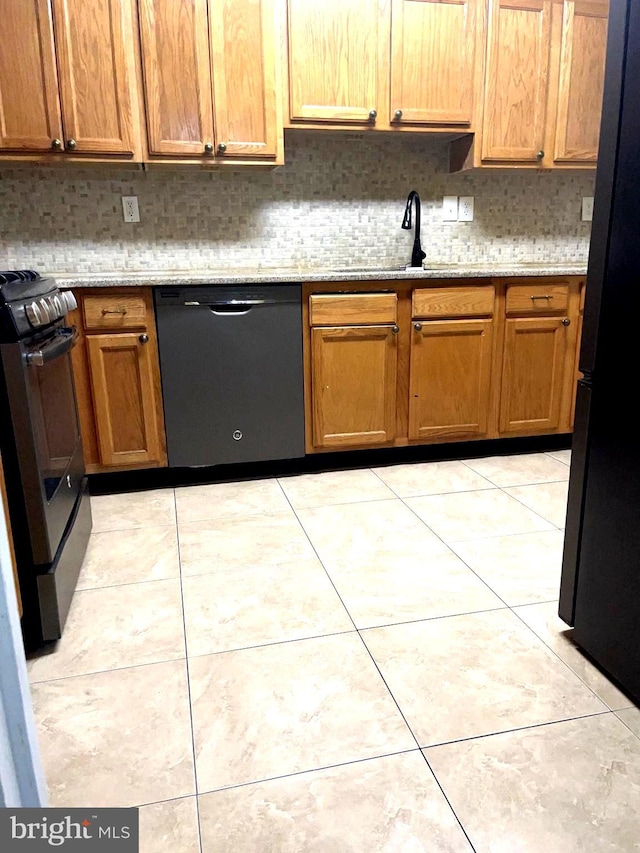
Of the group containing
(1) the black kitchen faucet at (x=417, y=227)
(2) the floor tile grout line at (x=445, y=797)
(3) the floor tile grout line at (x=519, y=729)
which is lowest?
(3) the floor tile grout line at (x=519, y=729)

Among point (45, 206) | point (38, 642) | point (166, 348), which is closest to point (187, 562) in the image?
point (38, 642)

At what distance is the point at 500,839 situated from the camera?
42.1 inches

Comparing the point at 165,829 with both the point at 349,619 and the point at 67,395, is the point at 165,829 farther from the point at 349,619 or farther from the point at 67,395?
the point at 67,395

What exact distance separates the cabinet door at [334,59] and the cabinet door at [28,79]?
95 cm

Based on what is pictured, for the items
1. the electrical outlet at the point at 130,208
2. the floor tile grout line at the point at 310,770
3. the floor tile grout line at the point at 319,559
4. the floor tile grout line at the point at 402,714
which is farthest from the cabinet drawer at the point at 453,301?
the floor tile grout line at the point at 310,770

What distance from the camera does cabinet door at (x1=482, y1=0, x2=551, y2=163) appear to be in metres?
2.81

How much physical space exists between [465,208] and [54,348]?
7.63 ft

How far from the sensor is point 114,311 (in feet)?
8.15

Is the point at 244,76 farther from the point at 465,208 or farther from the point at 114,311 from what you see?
the point at 465,208

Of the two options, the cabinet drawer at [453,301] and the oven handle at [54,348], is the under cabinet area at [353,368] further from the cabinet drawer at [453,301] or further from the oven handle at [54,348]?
the oven handle at [54,348]

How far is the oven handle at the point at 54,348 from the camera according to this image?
1.54 meters

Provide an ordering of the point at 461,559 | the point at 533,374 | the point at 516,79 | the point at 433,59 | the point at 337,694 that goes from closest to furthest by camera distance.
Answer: the point at 337,694 → the point at 461,559 → the point at 433,59 → the point at 516,79 → the point at 533,374

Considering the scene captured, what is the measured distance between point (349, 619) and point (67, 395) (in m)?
1.13

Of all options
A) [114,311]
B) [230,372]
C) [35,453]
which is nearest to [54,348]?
[35,453]
